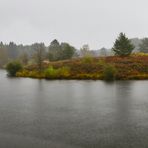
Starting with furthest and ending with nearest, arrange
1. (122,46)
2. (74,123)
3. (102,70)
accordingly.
Answer: (122,46) < (102,70) < (74,123)

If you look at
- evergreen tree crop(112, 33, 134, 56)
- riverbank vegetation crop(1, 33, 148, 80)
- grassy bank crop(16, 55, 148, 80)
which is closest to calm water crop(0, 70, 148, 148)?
grassy bank crop(16, 55, 148, 80)

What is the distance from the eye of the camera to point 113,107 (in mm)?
23609

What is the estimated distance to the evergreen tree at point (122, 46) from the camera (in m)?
68.8

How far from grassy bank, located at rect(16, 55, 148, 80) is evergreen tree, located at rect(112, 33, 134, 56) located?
6.49 ft

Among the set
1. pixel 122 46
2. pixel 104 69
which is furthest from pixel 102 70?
pixel 122 46

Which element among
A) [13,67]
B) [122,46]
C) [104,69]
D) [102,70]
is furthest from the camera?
[13,67]

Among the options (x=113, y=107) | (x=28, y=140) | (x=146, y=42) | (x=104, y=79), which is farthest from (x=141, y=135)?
(x=146, y=42)

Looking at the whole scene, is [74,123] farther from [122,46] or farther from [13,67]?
[13,67]

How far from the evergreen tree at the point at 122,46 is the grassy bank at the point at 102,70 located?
6.49 feet

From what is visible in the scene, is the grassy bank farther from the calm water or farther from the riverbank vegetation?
the calm water

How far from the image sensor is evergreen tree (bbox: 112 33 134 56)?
226 feet

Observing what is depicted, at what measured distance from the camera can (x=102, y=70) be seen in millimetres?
59656

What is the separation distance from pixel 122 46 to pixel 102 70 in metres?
13.3

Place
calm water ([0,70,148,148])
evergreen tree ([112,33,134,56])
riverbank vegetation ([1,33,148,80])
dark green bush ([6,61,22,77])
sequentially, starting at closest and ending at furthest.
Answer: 1. calm water ([0,70,148,148])
2. riverbank vegetation ([1,33,148,80])
3. evergreen tree ([112,33,134,56])
4. dark green bush ([6,61,22,77])
